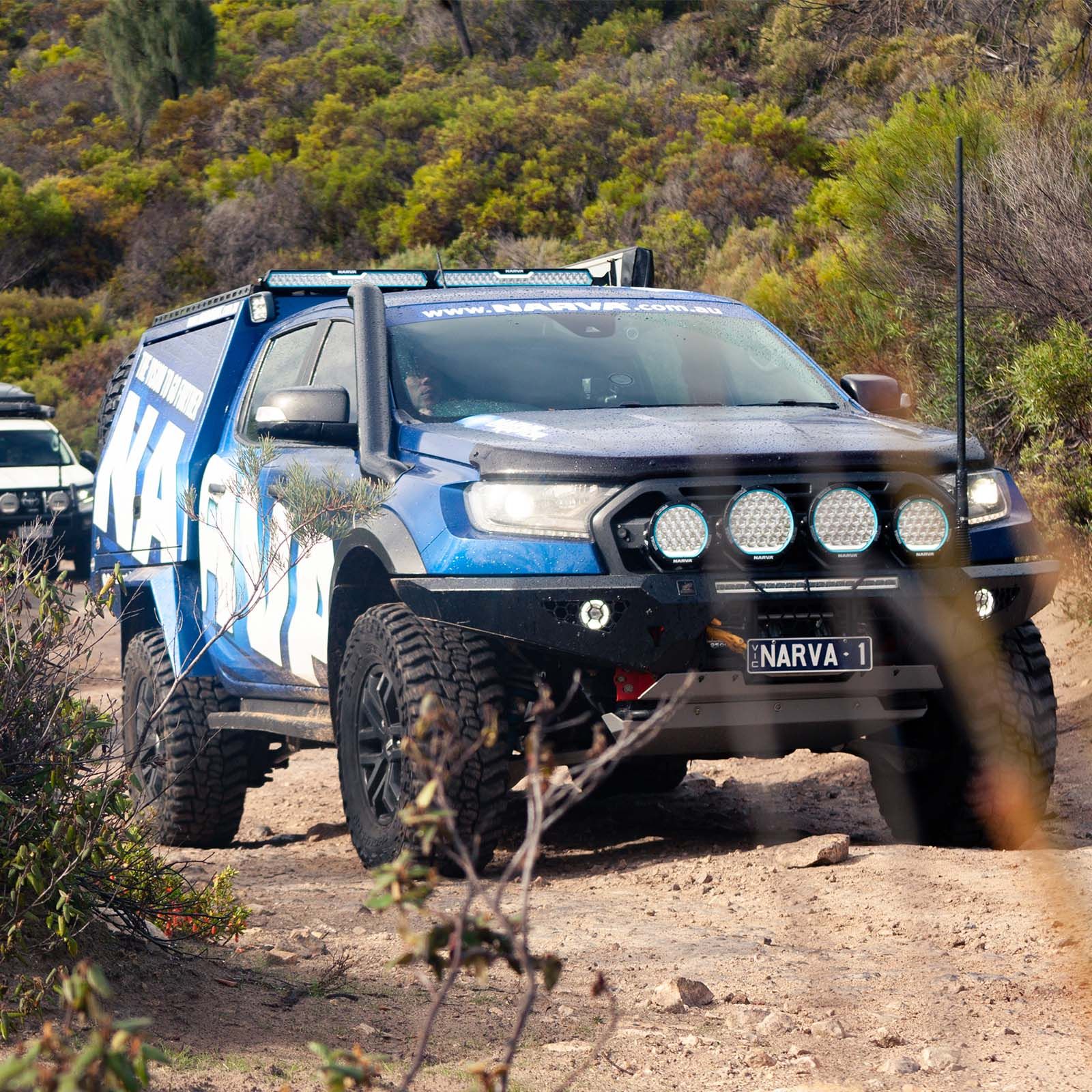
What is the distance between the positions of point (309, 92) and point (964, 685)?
138 feet

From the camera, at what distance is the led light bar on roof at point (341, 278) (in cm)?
691

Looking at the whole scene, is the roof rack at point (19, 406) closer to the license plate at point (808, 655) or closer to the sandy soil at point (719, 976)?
the sandy soil at point (719, 976)

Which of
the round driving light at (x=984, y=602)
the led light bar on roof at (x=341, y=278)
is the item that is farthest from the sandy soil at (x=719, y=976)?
the led light bar on roof at (x=341, y=278)

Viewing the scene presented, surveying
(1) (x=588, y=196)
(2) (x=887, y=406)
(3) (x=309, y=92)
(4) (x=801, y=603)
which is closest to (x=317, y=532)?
(4) (x=801, y=603)

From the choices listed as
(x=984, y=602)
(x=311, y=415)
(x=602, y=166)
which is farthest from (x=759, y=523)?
(x=602, y=166)

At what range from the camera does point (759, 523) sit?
4.68 metres

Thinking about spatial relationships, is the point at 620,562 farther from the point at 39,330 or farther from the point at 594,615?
the point at 39,330

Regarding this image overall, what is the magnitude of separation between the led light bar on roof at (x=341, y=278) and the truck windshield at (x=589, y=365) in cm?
95

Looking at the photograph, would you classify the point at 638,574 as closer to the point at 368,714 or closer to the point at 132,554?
the point at 368,714

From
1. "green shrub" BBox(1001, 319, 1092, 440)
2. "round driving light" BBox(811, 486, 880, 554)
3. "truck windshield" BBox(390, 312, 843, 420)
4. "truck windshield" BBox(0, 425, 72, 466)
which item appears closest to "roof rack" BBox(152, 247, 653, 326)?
"truck windshield" BBox(390, 312, 843, 420)

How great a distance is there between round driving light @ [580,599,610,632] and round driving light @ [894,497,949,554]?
91cm

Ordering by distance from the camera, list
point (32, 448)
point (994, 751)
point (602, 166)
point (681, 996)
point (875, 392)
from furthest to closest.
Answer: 1. point (602, 166)
2. point (32, 448)
3. point (875, 392)
4. point (994, 751)
5. point (681, 996)

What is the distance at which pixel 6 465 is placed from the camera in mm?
18047

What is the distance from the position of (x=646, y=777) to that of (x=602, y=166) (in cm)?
2608
